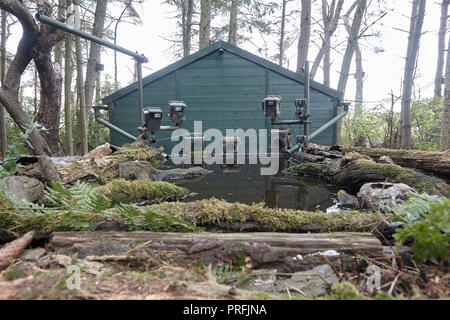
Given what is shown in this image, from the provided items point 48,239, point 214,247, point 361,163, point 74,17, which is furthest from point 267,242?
point 74,17

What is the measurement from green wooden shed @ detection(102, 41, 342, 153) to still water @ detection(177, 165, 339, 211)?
507 cm

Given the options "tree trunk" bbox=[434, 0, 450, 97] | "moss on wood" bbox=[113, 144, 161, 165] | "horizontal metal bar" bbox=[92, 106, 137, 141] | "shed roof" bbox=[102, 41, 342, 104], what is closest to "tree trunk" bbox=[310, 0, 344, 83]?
"tree trunk" bbox=[434, 0, 450, 97]

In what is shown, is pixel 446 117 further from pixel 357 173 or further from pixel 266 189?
pixel 266 189

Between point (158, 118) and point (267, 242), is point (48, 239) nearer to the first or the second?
point (267, 242)

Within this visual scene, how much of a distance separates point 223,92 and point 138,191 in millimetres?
7174

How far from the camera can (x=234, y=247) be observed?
1.28m

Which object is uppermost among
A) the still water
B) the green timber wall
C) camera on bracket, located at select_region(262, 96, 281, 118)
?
the green timber wall

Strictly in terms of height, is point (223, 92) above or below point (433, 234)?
above

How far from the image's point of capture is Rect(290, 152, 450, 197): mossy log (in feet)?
8.96

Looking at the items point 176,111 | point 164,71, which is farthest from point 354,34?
point 176,111

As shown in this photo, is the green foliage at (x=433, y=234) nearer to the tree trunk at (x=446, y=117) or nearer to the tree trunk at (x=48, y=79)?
the tree trunk at (x=446, y=117)

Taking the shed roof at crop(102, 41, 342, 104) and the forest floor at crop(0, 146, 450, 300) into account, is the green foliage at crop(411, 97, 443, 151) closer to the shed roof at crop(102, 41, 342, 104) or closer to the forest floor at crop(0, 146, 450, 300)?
the shed roof at crop(102, 41, 342, 104)

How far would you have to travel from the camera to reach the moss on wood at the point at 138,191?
2.67m

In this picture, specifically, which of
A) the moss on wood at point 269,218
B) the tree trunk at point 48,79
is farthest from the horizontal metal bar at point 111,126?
the moss on wood at point 269,218
